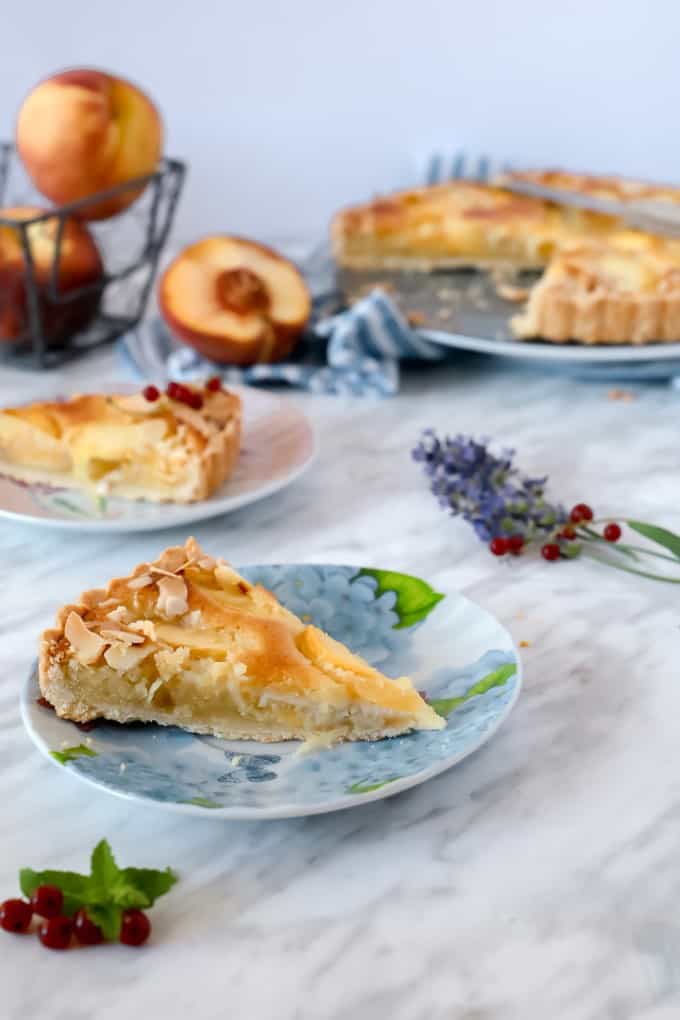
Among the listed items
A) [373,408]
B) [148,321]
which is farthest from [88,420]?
[148,321]

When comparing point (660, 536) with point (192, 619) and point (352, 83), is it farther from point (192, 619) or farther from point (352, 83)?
point (352, 83)

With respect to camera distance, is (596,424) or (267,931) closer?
(267,931)

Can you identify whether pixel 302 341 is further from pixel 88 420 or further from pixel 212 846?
pixel 212 846

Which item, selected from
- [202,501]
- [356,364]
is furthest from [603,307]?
[202,501]

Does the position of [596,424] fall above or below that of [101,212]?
below

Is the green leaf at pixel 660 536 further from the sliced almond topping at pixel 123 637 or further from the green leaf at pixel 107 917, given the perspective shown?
the green leaf at pixel 107 917

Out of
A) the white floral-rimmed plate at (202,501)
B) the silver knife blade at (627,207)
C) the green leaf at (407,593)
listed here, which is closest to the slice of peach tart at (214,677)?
the green leaf at (407,593)

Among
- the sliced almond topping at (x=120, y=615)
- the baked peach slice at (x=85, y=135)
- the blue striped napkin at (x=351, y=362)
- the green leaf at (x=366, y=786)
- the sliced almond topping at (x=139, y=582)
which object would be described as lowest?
the blue striped napkin at (x=351, y=362)
